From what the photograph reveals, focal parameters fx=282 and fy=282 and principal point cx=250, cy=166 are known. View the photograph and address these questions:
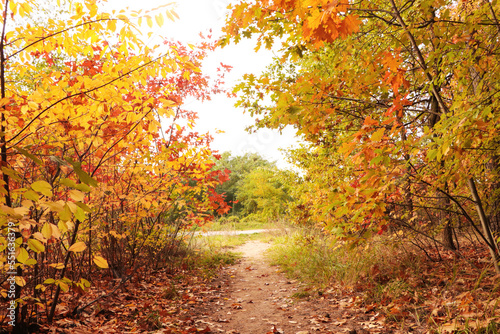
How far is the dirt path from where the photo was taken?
3.12m

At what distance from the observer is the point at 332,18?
153 cm

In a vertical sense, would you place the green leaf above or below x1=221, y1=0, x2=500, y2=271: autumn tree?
below

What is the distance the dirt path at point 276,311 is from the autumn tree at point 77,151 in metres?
1.42

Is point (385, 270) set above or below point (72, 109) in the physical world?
below

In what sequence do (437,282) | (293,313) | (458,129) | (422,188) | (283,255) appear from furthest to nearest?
(283,255)
(422,188)
(293,313)
(437,282)
(458,129)

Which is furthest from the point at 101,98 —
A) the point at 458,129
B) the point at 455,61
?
the point at 455,61

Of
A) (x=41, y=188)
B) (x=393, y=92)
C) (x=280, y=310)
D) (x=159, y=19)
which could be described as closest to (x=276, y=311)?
(x=280, y=310)

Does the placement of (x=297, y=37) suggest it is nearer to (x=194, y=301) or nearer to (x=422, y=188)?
(x=422, y=188)

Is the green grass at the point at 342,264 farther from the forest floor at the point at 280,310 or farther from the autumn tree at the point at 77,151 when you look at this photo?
the autumn tree at the point at 77,151

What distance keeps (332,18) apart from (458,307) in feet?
8.70

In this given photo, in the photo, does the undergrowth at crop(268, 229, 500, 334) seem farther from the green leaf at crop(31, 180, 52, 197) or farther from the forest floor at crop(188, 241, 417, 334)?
the green leaf at crop(31, 180, 52, 197)

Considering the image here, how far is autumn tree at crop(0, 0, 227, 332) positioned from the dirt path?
1417 millimetres

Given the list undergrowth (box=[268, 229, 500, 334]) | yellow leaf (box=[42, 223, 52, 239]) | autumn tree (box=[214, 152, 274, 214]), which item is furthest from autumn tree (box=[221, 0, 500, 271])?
autumn tree (box=[214, 152, 274, 214])

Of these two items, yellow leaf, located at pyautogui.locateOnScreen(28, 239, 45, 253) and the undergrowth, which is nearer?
yellow leaf, located at pyautogui.locateOnScreen(28, 239, 45, 253)
